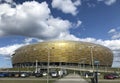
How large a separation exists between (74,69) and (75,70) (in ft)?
4.39

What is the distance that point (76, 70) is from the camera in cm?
19550

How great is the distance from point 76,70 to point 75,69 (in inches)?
42.4

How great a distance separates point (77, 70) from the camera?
194750 millimetres

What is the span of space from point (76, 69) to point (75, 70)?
1.55 metres

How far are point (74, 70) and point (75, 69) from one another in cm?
190

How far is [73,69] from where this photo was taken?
199m

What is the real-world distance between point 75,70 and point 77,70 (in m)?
1.94

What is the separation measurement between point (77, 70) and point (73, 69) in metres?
5.13

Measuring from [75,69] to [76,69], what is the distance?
75 centimetres

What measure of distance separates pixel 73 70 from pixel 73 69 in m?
1.02

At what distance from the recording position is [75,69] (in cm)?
19525

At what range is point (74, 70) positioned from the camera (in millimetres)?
193625

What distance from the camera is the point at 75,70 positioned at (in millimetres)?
196125

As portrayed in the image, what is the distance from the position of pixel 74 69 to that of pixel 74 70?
6.01 ft
